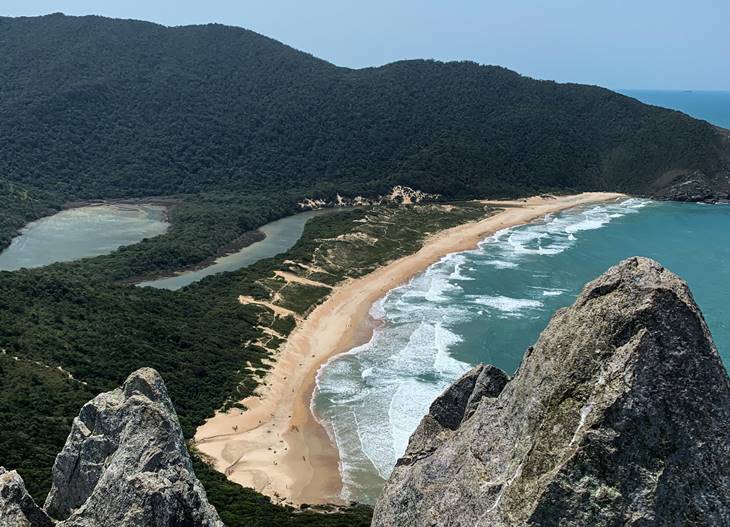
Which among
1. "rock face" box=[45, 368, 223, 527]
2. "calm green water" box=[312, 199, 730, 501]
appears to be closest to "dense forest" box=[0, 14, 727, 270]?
"calm green water" box=[312, 199, 730, 501]

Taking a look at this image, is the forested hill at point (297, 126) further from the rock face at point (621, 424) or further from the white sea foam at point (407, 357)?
the rock face at point (621, 424)

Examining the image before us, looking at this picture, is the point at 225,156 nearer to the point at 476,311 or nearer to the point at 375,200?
the point at 375,200

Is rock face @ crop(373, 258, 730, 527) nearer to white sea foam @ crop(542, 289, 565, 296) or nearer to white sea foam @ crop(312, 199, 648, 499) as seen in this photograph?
white sea foam @ crop(312, 199, 648, 499)

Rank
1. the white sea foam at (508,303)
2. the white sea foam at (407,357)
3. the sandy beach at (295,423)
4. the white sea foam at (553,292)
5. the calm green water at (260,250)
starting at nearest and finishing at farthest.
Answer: the sandy beach at (295,423)
the white sea foam at (407,357)
the white sea foam at (508,303)
the white sea foam at (553,292)
the calm green water at (260,250)

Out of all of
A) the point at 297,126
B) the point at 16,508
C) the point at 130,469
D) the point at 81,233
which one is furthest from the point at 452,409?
the point at 297,126

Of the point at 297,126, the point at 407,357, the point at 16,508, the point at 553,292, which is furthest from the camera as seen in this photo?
the point at 297,126

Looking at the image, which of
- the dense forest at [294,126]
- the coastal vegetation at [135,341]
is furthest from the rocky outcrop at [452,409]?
the dense forest at [294,126]
